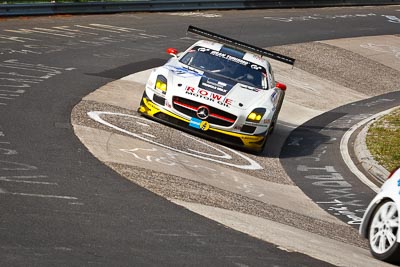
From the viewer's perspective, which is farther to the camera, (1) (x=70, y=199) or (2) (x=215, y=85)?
(2) (x=215, y=85)

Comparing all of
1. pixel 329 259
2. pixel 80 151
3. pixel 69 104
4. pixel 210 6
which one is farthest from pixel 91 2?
pixel 329 259

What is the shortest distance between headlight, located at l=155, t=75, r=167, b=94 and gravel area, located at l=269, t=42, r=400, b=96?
1018 centimetres

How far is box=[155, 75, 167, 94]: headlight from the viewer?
15.1m

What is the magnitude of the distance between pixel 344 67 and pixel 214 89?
12.0 meters

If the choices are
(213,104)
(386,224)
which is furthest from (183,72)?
(386,224)

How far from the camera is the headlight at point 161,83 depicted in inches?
594

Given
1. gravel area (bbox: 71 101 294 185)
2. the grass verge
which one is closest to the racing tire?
gravel area (bbox: 71 101 294 185)

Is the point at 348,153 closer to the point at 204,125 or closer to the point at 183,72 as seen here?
the point at 204,125

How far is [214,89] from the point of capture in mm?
15109

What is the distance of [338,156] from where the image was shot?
16.4m

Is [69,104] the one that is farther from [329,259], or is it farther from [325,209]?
[329,259]

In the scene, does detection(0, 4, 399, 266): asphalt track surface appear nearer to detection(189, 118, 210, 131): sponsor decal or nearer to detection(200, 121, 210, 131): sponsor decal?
detection(189, 118, 210, 131): sponsor decal

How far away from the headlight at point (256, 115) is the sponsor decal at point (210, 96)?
37 centimetres

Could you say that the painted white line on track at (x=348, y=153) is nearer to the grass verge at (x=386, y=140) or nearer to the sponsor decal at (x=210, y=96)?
the grass verge at (x=386, y=140)
